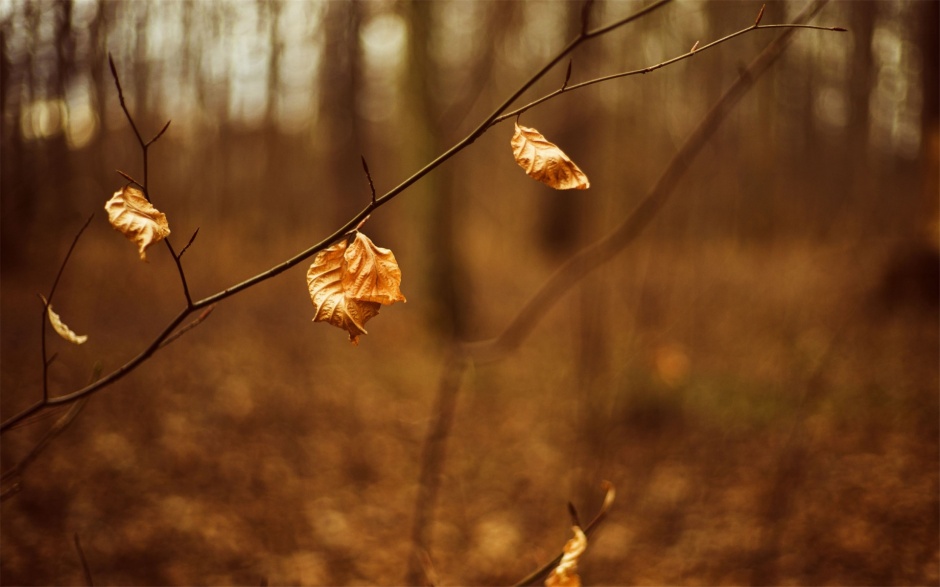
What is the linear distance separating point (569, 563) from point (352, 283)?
0.63 meters

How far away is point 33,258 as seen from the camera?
3223mm

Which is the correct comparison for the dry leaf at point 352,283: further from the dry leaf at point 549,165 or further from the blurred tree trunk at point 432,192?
the blurred tree trunk at point 432,192

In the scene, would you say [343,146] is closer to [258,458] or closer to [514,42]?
[514,42]

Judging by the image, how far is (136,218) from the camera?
778 mm

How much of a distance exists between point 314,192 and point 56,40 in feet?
43.4

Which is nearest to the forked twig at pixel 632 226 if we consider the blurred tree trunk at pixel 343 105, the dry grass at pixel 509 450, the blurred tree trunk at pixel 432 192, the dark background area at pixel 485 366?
the dark background area at pixel 485 366

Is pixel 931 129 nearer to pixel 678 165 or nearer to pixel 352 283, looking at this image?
pixel 678 165

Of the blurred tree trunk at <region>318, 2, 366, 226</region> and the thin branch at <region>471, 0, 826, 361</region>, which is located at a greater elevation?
the blurred tree trunk at <region>318, 2, 366, 226</region>

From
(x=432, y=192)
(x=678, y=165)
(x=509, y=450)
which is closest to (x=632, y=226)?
(x=678, y=165)

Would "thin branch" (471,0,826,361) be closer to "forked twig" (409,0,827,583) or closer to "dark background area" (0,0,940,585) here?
"forked twig" (409,0,827,583)

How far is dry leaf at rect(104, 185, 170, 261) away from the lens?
0.75 meters

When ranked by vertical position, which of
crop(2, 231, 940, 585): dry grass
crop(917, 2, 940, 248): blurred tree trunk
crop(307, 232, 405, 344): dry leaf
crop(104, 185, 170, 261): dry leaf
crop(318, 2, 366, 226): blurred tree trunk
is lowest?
crop(2, 231, 940, 585): dry grass

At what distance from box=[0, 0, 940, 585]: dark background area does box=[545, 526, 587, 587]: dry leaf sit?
3.44ft

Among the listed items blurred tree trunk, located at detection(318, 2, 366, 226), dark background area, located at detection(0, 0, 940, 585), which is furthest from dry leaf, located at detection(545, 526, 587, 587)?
blurred tree trunk, located at detection(318, 2, 366, 226)
